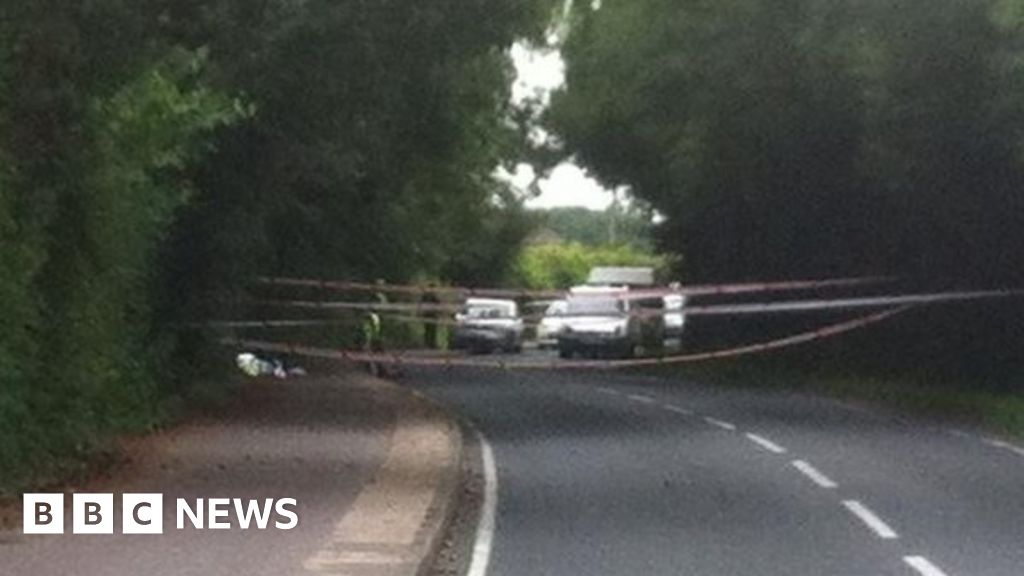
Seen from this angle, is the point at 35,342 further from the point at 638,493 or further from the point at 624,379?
the point at 624,379

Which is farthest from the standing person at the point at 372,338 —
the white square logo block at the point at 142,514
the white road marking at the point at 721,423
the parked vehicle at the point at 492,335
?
the white square logo block at the point at 142,514

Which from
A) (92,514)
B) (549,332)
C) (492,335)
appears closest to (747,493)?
(92,514)

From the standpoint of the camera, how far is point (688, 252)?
57.9 meters

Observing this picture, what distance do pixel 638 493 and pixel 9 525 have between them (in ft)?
23.2

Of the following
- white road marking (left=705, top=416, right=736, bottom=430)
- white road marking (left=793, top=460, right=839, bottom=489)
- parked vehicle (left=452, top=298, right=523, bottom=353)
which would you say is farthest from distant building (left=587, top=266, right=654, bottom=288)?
white road marking (left=793, top=460, right=839, bottom=489)

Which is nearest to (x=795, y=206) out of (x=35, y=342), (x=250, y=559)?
(x=35, y=342)

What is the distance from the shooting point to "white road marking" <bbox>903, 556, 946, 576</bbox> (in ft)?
56.3

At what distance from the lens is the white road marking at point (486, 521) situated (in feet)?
58.3

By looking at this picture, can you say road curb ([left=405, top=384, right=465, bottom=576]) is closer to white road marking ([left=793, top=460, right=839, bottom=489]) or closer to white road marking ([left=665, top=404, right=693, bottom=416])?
white road marking ([left=793, top=460, right=839, bottom=489])

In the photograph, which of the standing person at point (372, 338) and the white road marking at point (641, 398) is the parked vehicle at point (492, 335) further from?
the white road marking at point (641, 398)

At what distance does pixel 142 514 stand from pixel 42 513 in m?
0.73

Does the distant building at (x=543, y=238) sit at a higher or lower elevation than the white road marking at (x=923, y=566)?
higher

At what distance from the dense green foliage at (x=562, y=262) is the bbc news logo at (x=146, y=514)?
2699 inches

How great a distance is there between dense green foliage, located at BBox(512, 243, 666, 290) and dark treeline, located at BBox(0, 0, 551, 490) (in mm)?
53841
